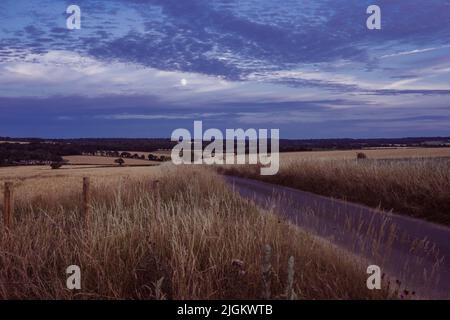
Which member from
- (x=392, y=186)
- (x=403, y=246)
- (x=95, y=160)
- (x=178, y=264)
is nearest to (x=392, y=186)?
(x=392, y=186)

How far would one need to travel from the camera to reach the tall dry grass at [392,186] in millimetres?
12461

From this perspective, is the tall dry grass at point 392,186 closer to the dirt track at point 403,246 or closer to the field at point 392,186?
the field at point 392,186

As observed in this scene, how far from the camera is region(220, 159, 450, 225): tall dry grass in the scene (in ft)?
40.9

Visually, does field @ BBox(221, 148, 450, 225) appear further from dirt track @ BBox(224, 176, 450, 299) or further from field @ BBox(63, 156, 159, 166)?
field @ BBox(63, 156, 159, 166)

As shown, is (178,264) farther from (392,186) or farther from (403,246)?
(392,186)

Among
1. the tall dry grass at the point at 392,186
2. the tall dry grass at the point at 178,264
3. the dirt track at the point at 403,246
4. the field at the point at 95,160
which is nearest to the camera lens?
the tall dry grass at the point at 178,264

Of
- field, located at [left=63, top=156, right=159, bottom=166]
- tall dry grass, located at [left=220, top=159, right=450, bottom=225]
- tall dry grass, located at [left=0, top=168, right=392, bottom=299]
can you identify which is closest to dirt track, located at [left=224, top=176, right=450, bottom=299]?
Result: tall dry grass, located at [left=0, top=168, right=392, bottom=299]

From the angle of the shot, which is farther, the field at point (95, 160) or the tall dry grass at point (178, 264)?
the field at point (95, 160)

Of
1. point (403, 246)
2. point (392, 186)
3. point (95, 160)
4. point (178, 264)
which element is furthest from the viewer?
point (95, 160)

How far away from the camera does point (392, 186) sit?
49.6 ft

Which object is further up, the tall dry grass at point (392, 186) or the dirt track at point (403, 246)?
the tall dry grass at point (392, 186)

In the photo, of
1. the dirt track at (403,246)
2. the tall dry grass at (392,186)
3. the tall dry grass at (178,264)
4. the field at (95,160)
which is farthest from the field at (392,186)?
the field at (95,160)
